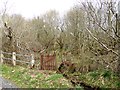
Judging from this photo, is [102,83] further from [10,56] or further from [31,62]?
[10,56]

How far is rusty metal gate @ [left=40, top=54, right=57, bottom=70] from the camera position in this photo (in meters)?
16.3

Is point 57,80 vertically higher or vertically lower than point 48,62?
lower

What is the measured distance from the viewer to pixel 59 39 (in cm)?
2692

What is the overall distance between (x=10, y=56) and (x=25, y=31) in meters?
9.87

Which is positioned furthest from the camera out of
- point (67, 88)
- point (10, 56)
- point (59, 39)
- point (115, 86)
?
point (59, 39)

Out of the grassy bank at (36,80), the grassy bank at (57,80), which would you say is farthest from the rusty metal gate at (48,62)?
the grassy bank at (36,80)

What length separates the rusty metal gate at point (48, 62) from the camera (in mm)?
16344

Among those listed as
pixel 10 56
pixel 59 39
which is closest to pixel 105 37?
pixel 10 56

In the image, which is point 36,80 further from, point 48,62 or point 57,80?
point 48,62

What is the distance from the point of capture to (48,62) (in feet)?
54.0

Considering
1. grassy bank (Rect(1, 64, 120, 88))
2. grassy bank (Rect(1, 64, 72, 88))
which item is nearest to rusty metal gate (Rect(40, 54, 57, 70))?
grassy bank (Rect(1, 64, 120, 88))

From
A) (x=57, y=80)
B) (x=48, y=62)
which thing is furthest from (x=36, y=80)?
(x=48, y=62)

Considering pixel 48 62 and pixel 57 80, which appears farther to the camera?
pixel 48 62

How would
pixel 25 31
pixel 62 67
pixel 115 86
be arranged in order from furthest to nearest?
pixel 25 31 → pixel 62 67 → pixel 115 86
